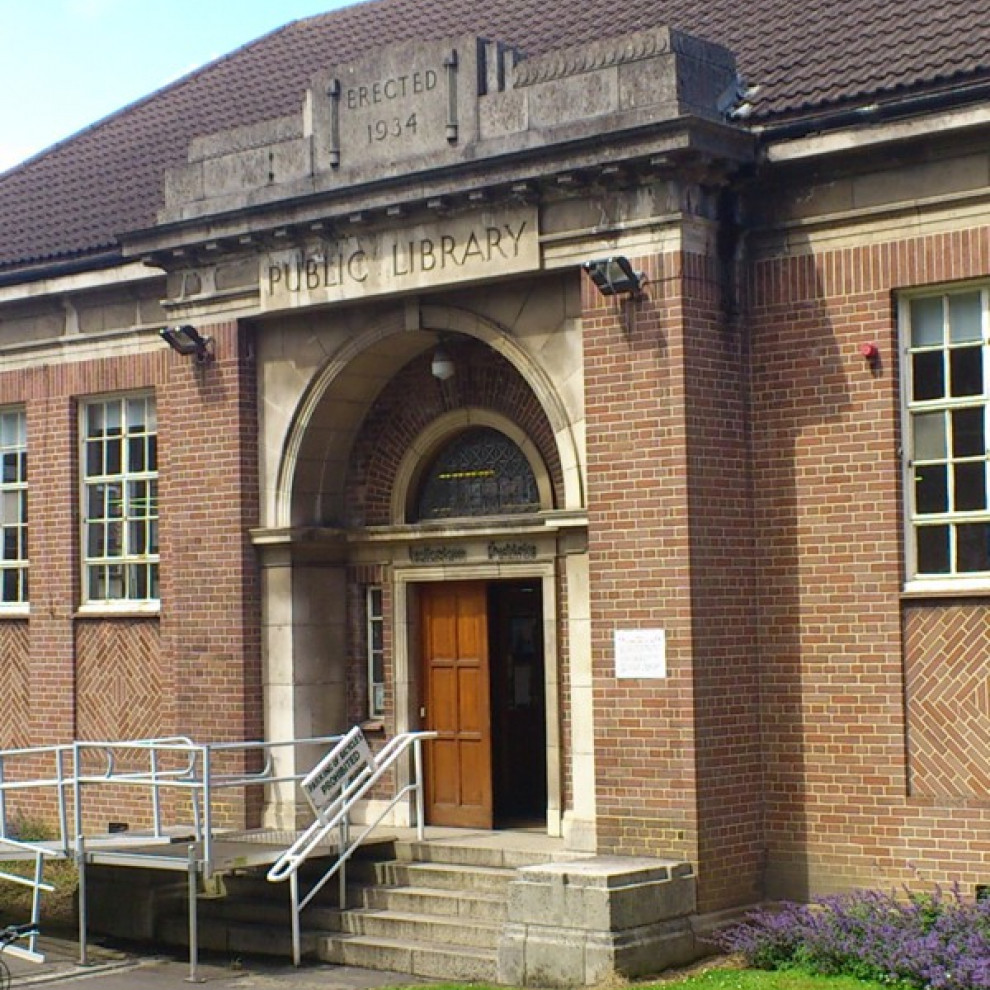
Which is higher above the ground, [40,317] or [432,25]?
[432,25]

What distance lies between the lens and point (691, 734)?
13.6 meters

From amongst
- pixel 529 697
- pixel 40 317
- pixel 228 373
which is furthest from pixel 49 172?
pixel 529 697

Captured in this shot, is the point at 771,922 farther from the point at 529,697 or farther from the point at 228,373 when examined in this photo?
the point at 228,373

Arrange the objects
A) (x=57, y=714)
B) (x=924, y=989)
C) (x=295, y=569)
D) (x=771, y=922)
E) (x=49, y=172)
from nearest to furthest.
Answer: (x=924, y=989), (x=771, y=922), (x=295, y=569), (x=57, y=714), (x=49, y=172)

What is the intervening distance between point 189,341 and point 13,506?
13.7 feet

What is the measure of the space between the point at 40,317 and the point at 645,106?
8.03 meters

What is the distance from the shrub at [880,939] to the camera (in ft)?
39.2

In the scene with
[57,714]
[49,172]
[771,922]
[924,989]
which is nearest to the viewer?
[924,989]

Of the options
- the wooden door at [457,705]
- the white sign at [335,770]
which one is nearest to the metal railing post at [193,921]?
the white sign at [335,770]

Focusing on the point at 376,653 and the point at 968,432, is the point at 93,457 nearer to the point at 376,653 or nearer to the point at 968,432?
the point at 376,653

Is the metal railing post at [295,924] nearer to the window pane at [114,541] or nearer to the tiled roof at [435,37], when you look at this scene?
the window pane at [114,541]

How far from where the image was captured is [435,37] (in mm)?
20219

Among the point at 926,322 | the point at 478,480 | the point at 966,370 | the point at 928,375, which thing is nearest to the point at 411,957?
the point at 478,480

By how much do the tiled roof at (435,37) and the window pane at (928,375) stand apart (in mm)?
1934
